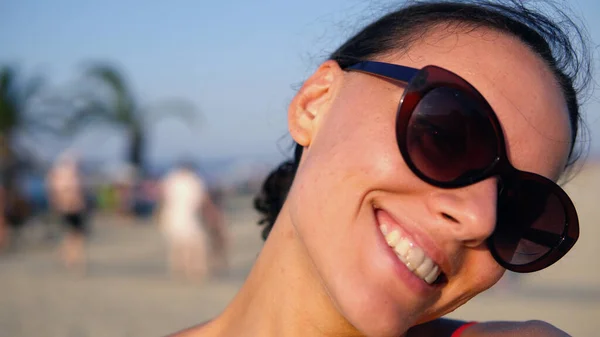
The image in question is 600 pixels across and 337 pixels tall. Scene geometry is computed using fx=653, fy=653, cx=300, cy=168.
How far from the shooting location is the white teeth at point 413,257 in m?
1.26

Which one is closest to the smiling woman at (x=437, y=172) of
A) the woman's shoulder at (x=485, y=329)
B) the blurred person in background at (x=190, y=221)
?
the woman's shoulder at (x=485, y=329)

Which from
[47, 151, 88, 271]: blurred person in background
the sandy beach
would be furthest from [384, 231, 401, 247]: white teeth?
[47, 151, 88, 271]: blurred person in background

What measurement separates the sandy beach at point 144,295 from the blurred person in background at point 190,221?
0.45m

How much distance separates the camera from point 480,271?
1338 millimetres

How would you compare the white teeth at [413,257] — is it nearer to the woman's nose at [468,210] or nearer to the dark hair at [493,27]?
the woman's nose at [468,210]

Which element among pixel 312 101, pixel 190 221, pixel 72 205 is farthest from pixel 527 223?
pixel 72 205

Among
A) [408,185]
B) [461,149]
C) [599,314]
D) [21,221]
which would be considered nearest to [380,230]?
[408,185]

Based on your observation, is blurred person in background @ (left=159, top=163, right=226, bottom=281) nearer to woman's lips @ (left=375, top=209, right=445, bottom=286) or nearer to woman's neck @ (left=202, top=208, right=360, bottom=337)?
woman's neck @ (left=202, top=208, right=360, bottom=337)

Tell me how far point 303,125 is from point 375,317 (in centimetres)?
54

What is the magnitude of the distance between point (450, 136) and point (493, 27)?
27 centimetres

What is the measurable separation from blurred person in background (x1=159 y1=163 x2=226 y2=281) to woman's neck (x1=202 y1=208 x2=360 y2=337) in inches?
362

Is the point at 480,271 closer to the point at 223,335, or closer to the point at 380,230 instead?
the point at 380,230

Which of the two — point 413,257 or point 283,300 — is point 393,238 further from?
point 283,300

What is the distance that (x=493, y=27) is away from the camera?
139cm
